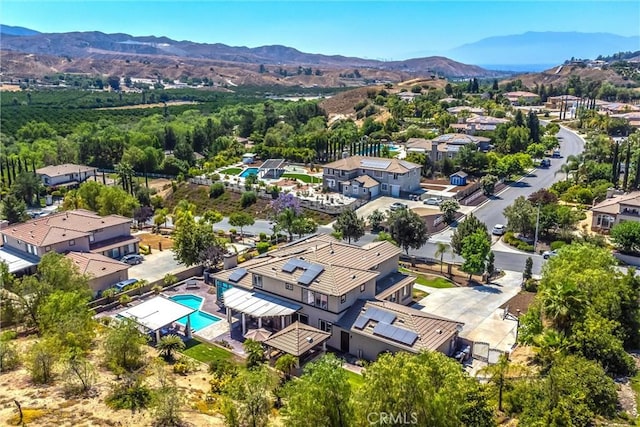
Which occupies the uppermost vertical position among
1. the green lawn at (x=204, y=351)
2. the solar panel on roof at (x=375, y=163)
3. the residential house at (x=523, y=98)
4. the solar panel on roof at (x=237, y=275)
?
the residential house at (x=523, y=98)

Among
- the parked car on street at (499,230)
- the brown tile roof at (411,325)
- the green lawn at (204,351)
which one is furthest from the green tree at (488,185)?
the green lawn at (204,351)

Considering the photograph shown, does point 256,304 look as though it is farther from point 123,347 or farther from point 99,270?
point 99,270

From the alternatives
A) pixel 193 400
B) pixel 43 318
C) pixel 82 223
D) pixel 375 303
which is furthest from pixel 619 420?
pixel 82 223

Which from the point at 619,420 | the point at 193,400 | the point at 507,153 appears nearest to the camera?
the point at 619,420

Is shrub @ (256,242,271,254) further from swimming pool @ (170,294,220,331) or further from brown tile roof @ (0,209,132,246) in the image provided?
brown tile roof @ (0,209,132,246)

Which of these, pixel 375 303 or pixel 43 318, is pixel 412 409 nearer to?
pixel 375 303

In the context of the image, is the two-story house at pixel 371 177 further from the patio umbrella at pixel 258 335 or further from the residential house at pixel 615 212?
the patio umbrella at pixel 258 335

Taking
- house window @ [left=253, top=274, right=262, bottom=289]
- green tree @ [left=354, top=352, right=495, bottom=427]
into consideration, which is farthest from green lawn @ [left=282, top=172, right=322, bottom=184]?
green tree @ [left=354, top=352, right=495, bottom=427]

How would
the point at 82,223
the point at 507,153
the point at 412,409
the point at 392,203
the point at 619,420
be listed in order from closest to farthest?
1. the point at 412,409
2. the point at 619,420
3. the point at 82,223
4. the point at 392,203
5. the point at 507,153
